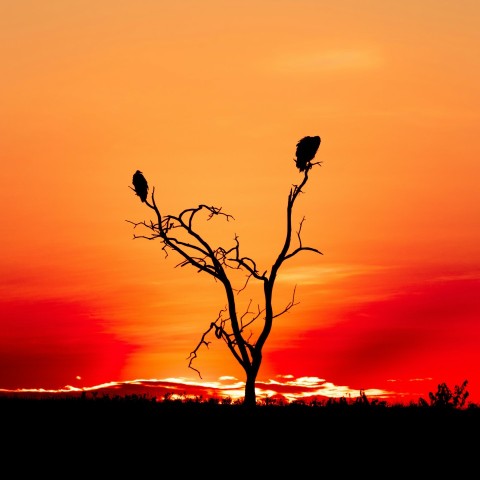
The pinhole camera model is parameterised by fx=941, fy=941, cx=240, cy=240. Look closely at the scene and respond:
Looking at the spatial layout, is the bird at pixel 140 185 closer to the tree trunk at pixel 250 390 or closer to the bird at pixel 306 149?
the bird at pixel 306 149

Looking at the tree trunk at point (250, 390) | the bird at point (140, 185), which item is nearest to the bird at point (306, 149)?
the bird at point (140, 185)

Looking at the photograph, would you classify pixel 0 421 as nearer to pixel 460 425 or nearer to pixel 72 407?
pixel 72 407

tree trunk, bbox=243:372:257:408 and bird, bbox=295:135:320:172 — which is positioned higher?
bird, bbox=295:135:320:172

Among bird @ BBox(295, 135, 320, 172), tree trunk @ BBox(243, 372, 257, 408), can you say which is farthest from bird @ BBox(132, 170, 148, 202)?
tree trunk @ BBox(243, 372, 257, 408)

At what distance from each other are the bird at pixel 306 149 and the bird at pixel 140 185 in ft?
15.4

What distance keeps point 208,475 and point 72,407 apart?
8729mm

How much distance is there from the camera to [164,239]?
96.3ft

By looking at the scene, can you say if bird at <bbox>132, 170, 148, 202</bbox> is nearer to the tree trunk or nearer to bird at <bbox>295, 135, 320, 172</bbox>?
bird at <bbox>295, 135, 320, 172</bbox>

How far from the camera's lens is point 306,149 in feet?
90.9

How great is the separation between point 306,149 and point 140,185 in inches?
202

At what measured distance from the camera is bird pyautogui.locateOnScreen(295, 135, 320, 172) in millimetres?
27638

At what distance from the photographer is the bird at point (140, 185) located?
93.3 feet

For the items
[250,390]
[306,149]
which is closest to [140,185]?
[306,149]

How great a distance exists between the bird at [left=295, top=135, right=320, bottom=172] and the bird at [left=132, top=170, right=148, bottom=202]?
4.69 metres
